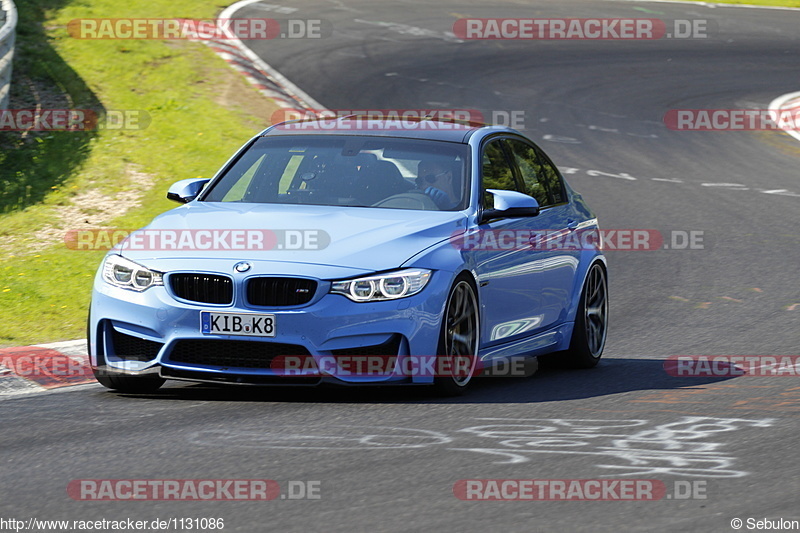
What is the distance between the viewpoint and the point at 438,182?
850 centimetres

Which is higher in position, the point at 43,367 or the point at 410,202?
the point at 410,202

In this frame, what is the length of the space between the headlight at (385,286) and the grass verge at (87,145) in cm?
337

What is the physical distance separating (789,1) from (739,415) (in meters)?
30.1

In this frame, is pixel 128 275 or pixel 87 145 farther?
pixel 87 145

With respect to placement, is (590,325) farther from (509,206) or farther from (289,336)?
(289,336)

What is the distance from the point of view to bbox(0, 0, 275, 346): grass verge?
37.6 feet

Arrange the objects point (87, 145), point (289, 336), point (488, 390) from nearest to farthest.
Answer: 1. point (289, 336)
2. point (488, 390)
3. point (87, 145)

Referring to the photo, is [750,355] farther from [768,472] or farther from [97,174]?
[97,174]

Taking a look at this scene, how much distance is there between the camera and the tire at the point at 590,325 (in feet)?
31.2

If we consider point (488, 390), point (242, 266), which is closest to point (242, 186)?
point (242, 266)

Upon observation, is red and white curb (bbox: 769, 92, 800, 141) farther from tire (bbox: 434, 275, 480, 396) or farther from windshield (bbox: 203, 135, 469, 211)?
tire (bbox: 434, 275, 480, 396)

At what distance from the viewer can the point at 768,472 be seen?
233 inches

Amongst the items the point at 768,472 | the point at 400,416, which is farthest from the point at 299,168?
the point at 768,472

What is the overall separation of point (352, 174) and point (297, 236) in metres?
1.09
